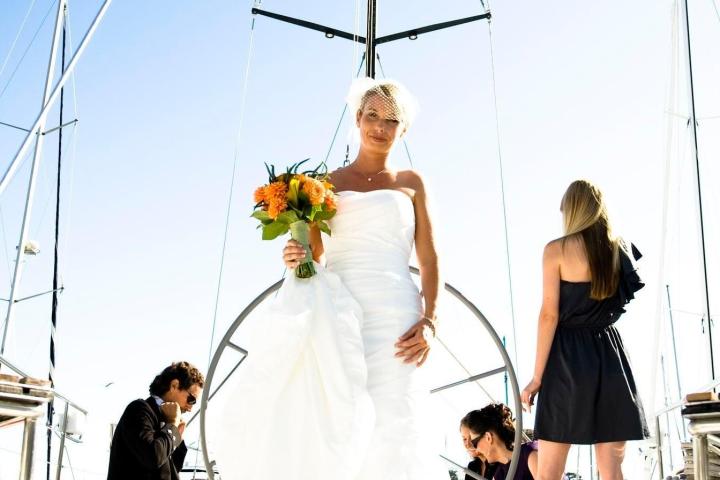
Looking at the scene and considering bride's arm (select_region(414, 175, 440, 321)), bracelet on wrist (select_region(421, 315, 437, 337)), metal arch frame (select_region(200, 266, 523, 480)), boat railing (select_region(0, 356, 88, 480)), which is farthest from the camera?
metal arch frame (select_region(200, 266, 523, 480))

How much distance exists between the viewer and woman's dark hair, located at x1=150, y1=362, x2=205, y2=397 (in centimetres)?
466

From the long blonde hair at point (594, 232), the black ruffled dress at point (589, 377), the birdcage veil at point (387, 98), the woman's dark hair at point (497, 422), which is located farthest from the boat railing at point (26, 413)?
the woman's dark hair at point (497, 422)

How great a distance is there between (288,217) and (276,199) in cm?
8

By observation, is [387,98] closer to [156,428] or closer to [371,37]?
[156,428]

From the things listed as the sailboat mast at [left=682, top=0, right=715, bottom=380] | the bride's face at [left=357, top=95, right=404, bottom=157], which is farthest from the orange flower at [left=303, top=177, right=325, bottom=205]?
the sailboat mast at [left=682, top=0, right=715, bottom=380]

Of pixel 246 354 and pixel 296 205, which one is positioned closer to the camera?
pixel 296 205

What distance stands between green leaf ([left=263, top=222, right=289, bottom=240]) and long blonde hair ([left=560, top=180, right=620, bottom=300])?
3.47 feet

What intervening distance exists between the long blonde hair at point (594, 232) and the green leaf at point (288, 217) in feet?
3.37

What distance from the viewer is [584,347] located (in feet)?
10.9

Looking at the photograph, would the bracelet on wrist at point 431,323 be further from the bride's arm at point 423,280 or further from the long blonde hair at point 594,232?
the long blonde hair at point 594,232

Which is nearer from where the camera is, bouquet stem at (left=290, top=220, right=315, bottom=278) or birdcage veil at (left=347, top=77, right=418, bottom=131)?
bouquet stem at (left=290, top=220, right=315, bottom=278)

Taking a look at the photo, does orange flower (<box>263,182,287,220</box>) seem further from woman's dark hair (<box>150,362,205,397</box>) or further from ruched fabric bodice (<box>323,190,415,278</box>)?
woman's dark hair (<box>150,362,205,397</box>)

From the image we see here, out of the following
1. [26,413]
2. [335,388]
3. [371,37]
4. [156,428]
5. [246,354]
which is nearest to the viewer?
[26,413]

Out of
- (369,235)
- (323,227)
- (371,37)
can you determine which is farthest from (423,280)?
(371,37)
